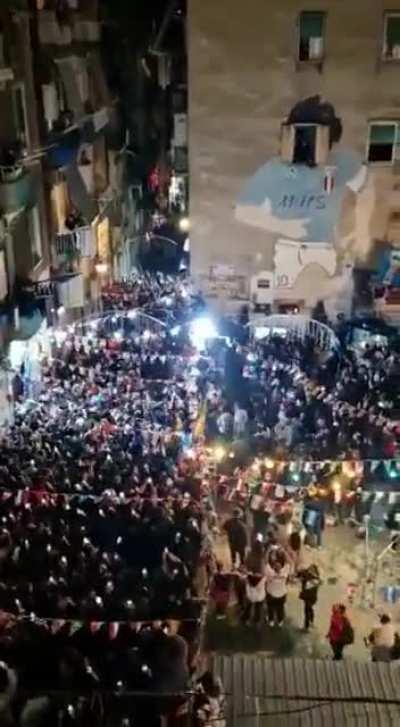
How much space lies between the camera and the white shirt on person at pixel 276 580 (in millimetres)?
12664

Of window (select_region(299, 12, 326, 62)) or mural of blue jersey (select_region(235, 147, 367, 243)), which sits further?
mural of blue jersey (select_region(235, 147, 367, 243))

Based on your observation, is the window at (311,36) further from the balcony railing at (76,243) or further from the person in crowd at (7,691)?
the person in crowd at (7,691)

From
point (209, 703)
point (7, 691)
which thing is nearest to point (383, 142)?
point (209, 703)

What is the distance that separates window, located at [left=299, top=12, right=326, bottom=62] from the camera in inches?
894

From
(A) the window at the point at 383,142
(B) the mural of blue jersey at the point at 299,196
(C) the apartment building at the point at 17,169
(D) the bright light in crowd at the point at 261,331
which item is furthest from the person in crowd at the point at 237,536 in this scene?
(A) the window at the point at 383,142

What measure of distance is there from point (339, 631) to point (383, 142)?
49.9ft

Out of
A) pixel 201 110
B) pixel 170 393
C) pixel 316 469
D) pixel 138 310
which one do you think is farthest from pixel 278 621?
pixel 201 110

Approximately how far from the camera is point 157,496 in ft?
46.0

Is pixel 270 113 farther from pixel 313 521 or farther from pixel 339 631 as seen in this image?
pixel 339 631

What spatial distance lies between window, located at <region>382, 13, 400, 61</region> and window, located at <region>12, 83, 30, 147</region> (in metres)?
9.07

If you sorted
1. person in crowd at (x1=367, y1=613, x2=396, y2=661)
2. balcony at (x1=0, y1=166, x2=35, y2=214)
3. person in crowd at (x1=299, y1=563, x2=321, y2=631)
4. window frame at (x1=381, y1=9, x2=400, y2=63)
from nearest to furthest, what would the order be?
person in crowd at (x1=367, y1=613, x2=396, y2=661)
person in crowd at (x1=299, y1=563, x2=321, y2=631)
balcony at (x1=0, y1=166, x2=35, y2=214)
window frame at (x1=381, y1=9, x2=400, y2=63)

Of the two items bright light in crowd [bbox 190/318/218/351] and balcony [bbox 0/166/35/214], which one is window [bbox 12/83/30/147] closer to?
balcony [bbox 0/166/35/214]

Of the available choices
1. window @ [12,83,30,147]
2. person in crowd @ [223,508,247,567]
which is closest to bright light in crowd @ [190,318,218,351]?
window @ [12,83,30,147]

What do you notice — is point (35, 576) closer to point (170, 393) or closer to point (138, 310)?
point (170, 393)
